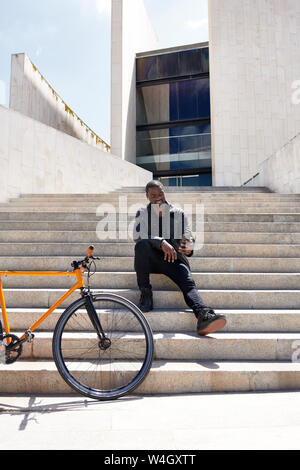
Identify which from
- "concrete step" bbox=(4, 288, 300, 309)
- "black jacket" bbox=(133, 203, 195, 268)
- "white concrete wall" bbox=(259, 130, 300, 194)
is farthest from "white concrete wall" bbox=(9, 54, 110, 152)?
"black jacket" bbox=(133, 203, 195, 268)

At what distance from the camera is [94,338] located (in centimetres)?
247

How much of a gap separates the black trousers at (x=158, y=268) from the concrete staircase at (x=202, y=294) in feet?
0.80

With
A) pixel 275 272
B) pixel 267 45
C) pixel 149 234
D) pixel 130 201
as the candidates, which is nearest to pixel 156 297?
pixel 149 234

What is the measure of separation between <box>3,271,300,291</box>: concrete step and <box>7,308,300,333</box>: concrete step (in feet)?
1.64

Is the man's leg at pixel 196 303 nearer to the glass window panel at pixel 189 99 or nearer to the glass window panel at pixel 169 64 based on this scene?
the glass window panel at pixel 189 99

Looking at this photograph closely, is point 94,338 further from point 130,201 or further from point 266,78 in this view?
point 266,78

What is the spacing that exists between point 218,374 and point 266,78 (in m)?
17.7

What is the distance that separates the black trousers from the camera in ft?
9.46

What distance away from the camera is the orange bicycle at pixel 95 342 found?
2.22m

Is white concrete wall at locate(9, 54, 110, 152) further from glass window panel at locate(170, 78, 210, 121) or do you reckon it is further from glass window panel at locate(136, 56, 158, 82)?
glass window panel at locate(170, 78, 210, 121)

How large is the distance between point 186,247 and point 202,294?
53cm

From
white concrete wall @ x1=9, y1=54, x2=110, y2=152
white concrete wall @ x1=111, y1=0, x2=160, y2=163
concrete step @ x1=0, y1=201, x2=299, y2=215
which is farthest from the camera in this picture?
white concrete wall @ x1=111, y1=0, x2=160, y2=163

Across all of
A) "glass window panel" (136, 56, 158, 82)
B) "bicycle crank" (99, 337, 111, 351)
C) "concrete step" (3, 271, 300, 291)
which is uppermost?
"glass window panel" (136, 56, 158, 82)

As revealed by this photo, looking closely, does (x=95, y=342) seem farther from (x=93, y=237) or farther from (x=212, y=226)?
(x=212, y=226)
